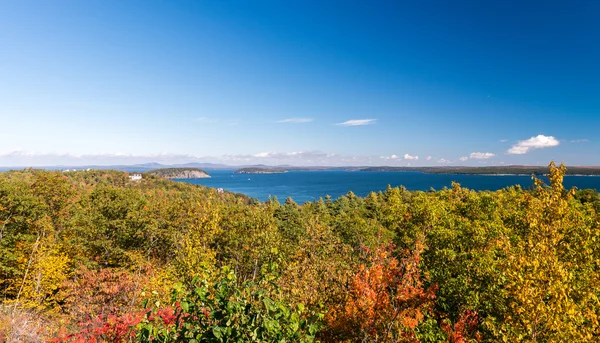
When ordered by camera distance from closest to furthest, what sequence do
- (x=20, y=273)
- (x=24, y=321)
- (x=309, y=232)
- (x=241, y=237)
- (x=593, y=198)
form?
(x=24, y=321) < (x=309, y=232) < (x=20, y=273) < (x=241, y=237) < (x=593, y=198)

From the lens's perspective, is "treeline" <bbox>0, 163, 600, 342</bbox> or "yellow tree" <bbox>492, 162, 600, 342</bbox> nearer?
"treeline" <bbox>0, 163, 600, 342</bbox>

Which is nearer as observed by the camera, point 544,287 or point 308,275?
point 544,287

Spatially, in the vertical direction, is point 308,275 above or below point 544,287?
below

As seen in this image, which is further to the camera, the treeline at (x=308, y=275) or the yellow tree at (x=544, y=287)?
the yellow tree at (x=544, y=287)

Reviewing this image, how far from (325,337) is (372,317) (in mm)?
3987

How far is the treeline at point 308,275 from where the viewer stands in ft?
21.5

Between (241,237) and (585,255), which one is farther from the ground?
(585,255)

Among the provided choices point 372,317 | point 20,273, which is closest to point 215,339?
point 372,317

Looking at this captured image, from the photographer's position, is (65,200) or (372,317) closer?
(372,317)

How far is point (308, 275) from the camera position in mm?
15789

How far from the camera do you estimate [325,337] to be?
14875 mm

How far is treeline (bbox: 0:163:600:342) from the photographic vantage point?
21.5 ft

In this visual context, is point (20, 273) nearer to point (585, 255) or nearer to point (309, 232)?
point (309, 232)

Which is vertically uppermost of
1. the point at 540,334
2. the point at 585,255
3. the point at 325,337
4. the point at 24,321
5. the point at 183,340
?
the point at 183,340
